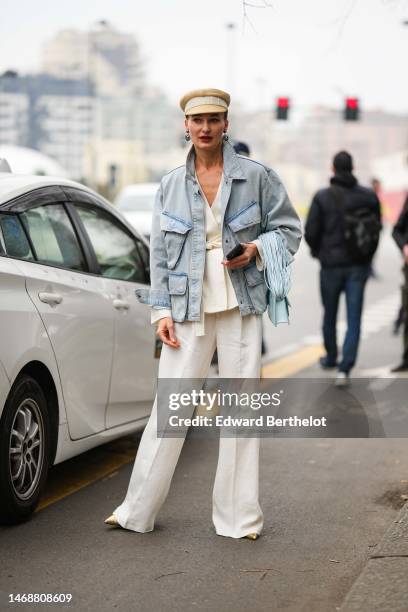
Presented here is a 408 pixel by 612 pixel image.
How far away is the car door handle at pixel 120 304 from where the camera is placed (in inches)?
228

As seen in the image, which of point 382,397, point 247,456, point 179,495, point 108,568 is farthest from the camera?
point 382,397

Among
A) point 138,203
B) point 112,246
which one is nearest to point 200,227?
point 112,246

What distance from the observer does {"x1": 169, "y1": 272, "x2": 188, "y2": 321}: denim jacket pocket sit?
4504 mm

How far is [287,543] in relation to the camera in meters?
4.66

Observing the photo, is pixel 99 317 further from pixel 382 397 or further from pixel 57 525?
pixel 382 397

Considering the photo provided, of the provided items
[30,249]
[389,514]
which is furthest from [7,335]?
[389,514]

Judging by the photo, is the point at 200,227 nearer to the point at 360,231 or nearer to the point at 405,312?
the point at 360,231

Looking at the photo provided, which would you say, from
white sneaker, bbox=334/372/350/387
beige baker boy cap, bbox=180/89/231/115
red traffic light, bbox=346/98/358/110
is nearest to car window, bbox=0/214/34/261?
beige baker boy cap, bbox=180/89/231/115

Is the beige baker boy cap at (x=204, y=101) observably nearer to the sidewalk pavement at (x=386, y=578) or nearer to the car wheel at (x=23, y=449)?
the car wheel at (x=23, y=449)

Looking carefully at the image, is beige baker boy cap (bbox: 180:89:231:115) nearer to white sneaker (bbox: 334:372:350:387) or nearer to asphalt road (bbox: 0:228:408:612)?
asphalt road (bbox: 0:228:408:612)

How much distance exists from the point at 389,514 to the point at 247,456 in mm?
1009

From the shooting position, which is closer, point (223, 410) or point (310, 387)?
point (223, 410)

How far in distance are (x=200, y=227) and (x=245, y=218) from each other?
197 millimetres

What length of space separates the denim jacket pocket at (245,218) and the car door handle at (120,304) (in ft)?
4.75
